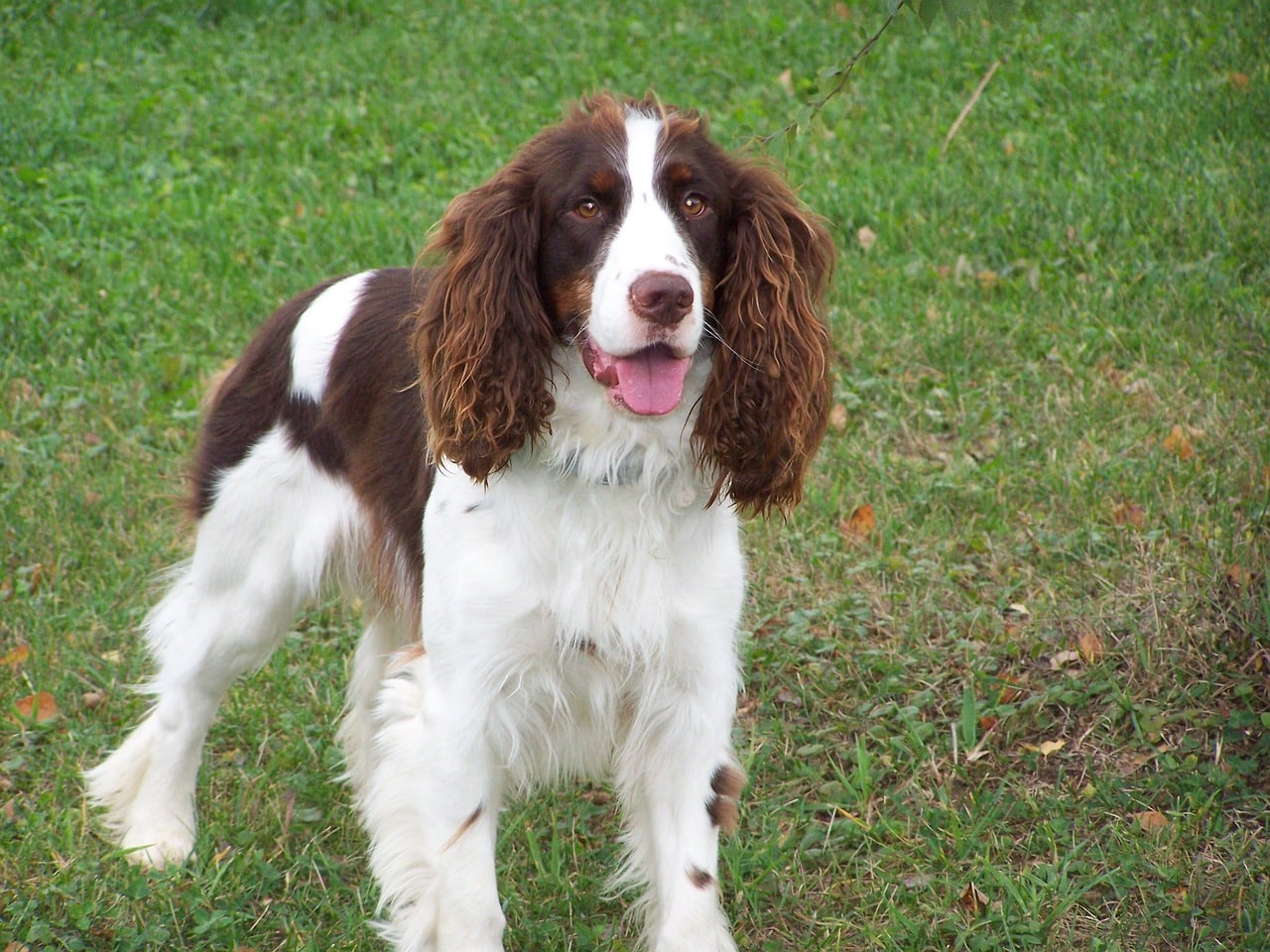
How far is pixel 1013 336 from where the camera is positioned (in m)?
6.13

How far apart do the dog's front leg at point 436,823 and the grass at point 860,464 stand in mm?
361

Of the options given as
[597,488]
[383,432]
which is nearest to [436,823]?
[597,488]

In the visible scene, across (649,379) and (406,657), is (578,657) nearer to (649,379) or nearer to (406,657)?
(406,657)

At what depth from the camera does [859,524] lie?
5145 mm

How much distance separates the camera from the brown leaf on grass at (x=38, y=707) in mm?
4465

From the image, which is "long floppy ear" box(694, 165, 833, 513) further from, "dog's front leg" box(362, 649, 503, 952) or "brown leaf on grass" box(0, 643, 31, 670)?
"brown leaf on grass" box(0, 643, 31, 670)

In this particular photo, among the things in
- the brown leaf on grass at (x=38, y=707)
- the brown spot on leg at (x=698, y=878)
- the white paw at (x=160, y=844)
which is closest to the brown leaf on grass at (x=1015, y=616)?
the brown spot on leg at (x=698, y=878)

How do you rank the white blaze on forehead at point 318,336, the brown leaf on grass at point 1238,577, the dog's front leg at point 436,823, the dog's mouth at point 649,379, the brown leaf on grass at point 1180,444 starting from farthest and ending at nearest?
the brown leaf on grass at point 1180,444 → the brown leaf on grass at point 1238,577 → the white blaze on forehead at point 318,336 → the dog's front leg at point 436,823 → the dog's mouth at point 649,379

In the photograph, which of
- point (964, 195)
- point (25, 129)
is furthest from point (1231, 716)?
point (25, 129)

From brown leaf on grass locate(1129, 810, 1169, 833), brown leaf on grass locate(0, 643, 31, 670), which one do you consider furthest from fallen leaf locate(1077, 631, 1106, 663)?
brown leaf on grass locate(0, 643, 31, 670)

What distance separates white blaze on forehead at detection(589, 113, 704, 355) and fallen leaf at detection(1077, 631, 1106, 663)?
1917mm

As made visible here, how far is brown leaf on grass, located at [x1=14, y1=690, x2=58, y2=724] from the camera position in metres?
4.46

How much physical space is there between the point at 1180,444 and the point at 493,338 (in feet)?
10.2

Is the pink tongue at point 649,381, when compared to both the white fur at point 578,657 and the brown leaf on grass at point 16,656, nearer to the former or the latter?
the white fur at point 578,657
